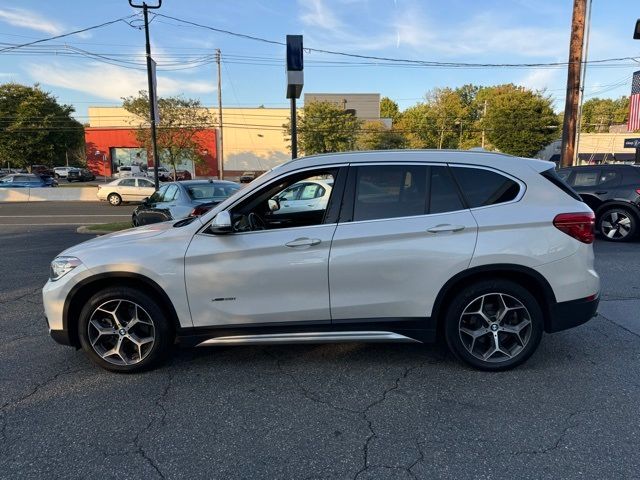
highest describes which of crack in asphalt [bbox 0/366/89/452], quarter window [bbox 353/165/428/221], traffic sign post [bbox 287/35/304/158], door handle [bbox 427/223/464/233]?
traffic sign post [bbox 287/35/304/158]

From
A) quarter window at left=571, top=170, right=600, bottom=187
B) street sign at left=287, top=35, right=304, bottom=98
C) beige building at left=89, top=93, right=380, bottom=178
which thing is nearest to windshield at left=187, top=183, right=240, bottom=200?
street sign at left=287, top=35, right=304, bottom=98

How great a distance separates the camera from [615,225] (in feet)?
31.7

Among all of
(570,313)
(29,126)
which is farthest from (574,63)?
(29,126)

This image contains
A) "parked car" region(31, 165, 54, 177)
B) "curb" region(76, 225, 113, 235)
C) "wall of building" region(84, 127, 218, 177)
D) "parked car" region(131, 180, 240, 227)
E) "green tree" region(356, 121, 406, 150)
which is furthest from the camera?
"wall of building" region(84, 127, 218, 177)

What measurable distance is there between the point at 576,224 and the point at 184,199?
7.07 metres

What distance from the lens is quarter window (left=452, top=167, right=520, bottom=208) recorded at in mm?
3498

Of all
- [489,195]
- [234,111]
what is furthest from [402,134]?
[489,195]

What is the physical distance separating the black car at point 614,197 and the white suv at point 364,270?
741 centimetres

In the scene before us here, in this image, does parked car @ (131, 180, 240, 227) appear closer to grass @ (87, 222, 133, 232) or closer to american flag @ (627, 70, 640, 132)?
grass @ (87, 222, 133, 232)

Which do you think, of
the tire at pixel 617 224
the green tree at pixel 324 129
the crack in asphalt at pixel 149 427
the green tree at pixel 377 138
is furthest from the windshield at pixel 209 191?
the green tree at pixel 377 138

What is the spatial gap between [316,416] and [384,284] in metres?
1.09

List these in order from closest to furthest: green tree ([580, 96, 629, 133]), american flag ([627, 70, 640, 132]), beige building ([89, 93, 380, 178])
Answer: american flag ([627, 70, 640, 132])
beige building ([89, 93, 380, 178])
green tree ([580, 96, 629, 133])

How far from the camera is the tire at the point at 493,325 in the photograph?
3.47 m

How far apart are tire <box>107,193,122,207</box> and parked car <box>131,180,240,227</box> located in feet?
52.9
